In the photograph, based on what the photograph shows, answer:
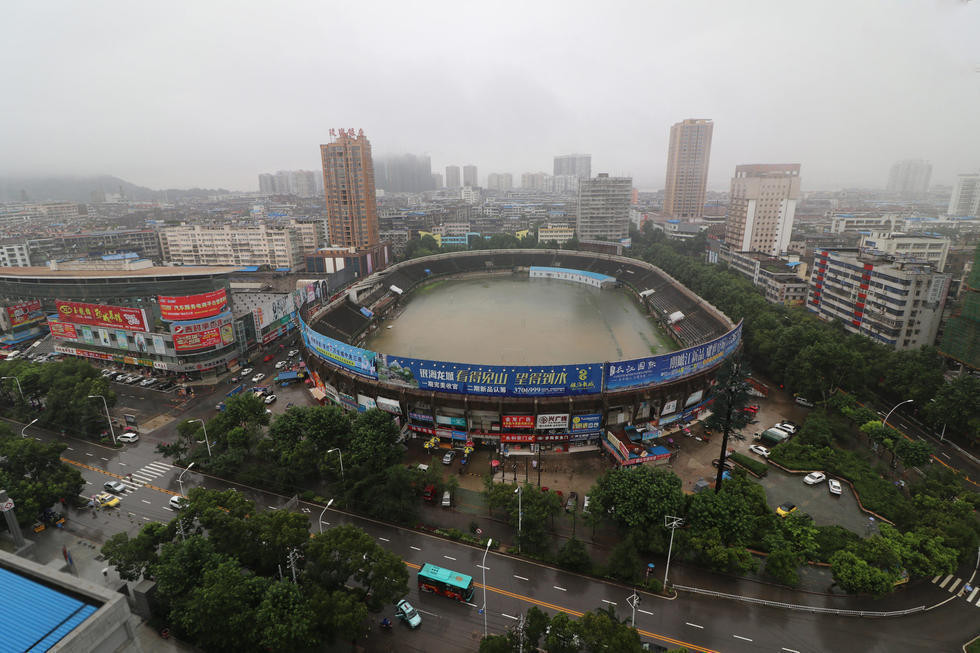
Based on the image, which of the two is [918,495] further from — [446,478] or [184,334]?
[184,334]

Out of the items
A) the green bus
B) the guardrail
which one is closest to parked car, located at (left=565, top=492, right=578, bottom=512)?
the guardrail

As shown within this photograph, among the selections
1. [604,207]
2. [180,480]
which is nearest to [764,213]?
[604,207]

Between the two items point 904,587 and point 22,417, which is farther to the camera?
point 22,417

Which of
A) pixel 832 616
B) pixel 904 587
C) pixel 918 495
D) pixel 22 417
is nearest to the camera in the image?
pixel 832 616

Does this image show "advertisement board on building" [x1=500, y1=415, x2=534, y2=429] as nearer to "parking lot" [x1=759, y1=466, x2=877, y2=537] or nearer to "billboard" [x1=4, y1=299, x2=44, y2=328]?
"parking lot" [x1=759, y1=466, x2=877, y2=537]

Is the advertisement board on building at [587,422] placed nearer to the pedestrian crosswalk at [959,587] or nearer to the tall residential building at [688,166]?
the pedestrian crosswalk at [959,587]

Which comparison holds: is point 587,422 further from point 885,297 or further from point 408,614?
point 885,297

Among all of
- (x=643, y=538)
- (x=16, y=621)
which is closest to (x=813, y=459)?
(x=643, y=538)

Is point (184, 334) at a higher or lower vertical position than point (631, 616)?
higher

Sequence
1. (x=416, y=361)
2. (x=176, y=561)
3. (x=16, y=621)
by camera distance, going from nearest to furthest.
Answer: (x=16, y=621) < (x=176, y=561) < (x=416, y=361)

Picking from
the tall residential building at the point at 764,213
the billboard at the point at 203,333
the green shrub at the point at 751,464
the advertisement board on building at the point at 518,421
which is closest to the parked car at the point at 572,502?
the advertisement board on building at the point at 518,421
